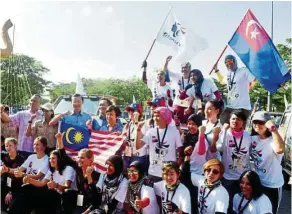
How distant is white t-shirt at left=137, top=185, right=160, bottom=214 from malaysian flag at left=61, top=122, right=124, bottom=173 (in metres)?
0.84

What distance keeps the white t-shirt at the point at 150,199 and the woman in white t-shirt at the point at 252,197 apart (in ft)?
3.28

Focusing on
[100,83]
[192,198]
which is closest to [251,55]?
[192,198]

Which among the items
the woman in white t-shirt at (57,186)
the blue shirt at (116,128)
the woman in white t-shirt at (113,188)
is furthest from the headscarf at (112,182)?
the blue shirt at (116,128)

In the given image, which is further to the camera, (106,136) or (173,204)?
(106,136)

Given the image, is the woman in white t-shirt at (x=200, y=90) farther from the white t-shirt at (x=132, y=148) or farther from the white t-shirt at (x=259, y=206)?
the white t-shirt at (x=259, y=206)

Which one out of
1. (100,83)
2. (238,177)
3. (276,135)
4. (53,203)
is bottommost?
(53,203)

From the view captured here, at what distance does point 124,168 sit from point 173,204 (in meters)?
1.17

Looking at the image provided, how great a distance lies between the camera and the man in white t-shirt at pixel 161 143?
4.83m

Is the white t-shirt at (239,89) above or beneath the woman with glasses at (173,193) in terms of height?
above

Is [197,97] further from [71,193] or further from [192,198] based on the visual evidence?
[71,193]

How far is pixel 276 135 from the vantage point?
4180 millimetres

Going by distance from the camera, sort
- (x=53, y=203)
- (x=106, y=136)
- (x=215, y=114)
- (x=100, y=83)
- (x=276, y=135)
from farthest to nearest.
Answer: (x=100, y=83), (x=106, y=136), (x=53, y=203), (x=215, y=114), (x=276, y=135)

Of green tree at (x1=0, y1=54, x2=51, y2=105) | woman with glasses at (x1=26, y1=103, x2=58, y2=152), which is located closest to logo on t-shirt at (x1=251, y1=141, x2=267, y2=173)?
woman with glasses at (x1=26, y1=103, x2=58, y2=152)

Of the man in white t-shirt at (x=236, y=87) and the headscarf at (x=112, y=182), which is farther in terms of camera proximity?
the man in white t-shirt at (x=236, y=87)
